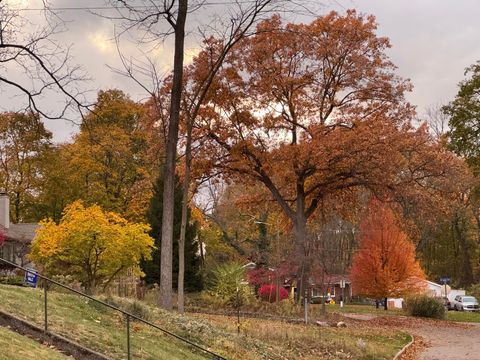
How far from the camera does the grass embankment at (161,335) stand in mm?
10207

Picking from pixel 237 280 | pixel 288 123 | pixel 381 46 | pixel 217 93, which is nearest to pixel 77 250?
pixel 237 280

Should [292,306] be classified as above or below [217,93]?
below

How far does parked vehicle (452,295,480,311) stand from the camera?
162 feet

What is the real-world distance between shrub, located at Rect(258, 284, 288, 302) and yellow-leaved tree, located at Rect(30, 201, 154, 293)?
34.5 feet

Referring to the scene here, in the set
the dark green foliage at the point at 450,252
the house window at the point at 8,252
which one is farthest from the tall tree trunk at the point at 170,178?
the dark green foliage at the point at 450,252

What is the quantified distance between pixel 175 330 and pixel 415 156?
19.1 metres

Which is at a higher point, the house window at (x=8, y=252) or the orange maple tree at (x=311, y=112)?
the orange maple tree at (x=311, y=112)

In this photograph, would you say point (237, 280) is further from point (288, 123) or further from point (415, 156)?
point (415, 156)

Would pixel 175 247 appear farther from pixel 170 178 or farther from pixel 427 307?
pixel 170 178

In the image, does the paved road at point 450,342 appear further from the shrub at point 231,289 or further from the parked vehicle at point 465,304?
the parked vehicle at point 465,304

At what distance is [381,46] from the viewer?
2984 centimetres

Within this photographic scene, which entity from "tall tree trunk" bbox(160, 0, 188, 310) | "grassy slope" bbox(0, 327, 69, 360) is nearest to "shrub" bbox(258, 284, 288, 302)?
"tall tree trunk" bbox(160, 0, 188, 310)

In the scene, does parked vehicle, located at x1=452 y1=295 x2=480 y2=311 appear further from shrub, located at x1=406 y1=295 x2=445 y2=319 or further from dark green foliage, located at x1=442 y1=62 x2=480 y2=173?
dark green foliage, located at x1=442 y1=62 x2=480 y2=173

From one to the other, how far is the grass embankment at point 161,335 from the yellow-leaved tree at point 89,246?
5.71 m
